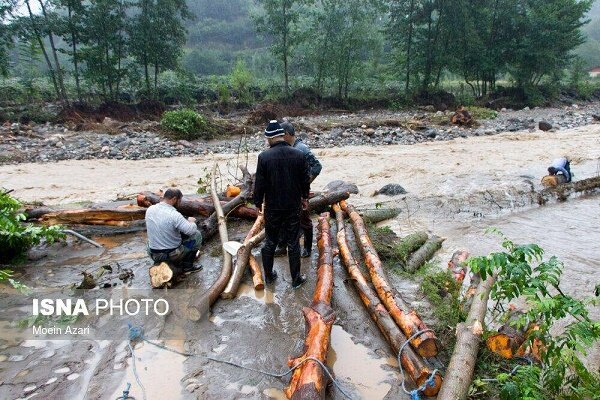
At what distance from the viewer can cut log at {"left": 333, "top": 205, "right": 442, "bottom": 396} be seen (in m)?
3.25

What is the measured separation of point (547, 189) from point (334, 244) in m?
5.82

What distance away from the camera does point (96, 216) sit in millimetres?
7027

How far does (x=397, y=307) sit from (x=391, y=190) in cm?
590

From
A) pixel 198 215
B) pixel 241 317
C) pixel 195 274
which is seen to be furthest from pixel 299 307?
pixel 198 215

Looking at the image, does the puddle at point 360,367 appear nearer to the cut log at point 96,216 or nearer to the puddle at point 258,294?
the puddle at point 258,294

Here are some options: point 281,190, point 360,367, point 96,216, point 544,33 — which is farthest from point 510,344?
point 544,33

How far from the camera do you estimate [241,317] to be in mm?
4355

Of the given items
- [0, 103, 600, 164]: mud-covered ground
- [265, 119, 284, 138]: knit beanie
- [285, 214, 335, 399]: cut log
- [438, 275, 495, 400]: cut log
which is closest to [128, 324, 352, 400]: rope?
[285, 214, 335, 399]: cut log

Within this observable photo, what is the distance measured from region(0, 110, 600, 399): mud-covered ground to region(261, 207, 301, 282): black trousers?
37 centimetres

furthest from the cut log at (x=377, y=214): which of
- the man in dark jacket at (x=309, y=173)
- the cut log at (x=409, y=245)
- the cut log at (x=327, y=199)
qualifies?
the man in dark jacket at (x=309, y=173)

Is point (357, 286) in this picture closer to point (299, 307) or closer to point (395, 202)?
point (299, 307)

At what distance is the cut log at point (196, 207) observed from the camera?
7262 millimetres

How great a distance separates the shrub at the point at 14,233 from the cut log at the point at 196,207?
1.60 metres

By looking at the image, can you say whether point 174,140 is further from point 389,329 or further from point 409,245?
point 389,329
